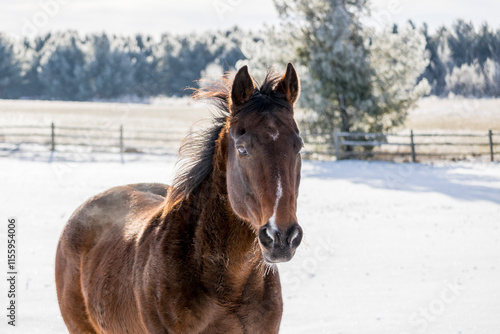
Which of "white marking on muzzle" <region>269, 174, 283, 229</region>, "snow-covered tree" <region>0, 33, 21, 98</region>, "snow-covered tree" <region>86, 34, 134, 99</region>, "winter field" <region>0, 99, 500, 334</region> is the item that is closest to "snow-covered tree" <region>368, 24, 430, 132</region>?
"winter field" <region>0, 99, 500, 334</region>

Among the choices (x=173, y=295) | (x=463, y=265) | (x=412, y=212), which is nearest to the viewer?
(x=173, y=295)

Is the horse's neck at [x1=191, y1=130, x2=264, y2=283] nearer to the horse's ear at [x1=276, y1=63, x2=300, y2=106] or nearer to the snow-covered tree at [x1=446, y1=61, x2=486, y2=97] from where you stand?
the horse's ear at [x1=276, y1=63, x2=300, y2=106]

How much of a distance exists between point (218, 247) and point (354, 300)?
3.95m

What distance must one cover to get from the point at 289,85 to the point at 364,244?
6.39m

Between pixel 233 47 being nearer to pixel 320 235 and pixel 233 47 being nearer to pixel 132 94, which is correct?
pixel 132 94

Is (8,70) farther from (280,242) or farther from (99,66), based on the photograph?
(280,242)

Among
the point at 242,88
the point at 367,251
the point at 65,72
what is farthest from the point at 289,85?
the point at 65,72

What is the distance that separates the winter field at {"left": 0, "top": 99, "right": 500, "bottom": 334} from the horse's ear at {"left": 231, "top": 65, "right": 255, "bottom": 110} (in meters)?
0.82

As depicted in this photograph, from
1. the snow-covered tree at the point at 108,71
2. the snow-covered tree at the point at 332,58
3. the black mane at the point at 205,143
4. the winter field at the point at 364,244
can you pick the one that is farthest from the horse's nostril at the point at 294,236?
the snow-covered tree at the point at 108,71

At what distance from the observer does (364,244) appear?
876 cm

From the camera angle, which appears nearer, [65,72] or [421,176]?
[421,176]

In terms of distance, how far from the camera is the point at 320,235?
9.27 m

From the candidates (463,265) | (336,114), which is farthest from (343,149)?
(463,265)

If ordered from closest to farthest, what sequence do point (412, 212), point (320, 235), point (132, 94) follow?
point (320, 235), point (412, 212), point (132, 94)
